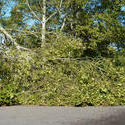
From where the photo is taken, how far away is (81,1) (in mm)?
17359

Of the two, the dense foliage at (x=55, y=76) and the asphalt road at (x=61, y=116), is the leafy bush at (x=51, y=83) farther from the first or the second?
the asphalt road at (x=61, y=116)

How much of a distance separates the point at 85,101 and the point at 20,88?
7.84 feet

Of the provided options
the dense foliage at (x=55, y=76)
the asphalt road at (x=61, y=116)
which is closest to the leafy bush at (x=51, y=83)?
the dense foliage at (x=55, y=76)

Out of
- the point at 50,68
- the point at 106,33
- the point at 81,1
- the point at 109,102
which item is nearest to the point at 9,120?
the point at 50,68

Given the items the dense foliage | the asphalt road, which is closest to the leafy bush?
the dense foliage

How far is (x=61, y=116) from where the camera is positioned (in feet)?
19.6

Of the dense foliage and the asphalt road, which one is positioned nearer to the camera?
the asphalt road

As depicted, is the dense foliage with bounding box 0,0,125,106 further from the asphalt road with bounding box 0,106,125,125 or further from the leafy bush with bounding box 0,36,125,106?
the asphalt road with bounding box 0,106,125,125

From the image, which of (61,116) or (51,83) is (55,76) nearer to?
(51,83)

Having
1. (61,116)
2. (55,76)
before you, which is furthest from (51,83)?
(61,116)

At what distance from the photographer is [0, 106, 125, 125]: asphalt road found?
17.6ft

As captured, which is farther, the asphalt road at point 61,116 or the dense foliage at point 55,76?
the dense foliage at point 55,76

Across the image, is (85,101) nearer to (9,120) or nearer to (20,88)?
(20,88)

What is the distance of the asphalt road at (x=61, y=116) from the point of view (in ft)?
17.6
